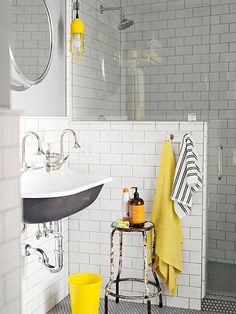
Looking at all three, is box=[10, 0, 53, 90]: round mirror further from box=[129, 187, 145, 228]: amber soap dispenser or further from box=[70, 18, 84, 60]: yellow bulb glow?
box=[129, 187, 145, 228]: amber soap dispenser

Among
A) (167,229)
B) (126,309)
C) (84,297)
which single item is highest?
(167,229)

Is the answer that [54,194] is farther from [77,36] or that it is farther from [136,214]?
[77,36]

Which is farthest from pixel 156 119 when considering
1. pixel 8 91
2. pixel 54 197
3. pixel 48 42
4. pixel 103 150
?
pixel 8 91

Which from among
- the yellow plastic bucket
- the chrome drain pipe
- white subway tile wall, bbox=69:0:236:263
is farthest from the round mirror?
the yellow plastic bucket

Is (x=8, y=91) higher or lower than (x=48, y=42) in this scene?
lower

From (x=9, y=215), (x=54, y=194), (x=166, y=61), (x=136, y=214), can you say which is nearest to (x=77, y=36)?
(x=166, y=61)

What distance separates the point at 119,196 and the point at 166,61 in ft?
3.49

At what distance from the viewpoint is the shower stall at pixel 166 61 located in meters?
3.47

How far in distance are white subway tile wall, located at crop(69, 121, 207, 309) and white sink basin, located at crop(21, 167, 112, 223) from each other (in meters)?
0.34

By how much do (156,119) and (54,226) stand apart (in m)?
1.11

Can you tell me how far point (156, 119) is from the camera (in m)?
3.38

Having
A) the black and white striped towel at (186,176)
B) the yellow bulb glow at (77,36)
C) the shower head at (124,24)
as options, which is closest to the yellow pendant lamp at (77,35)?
the yellow bulb glow at (77,36)

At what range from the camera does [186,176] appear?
3025mm

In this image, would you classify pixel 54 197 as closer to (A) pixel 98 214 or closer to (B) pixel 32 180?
(B) pixel 32 180
